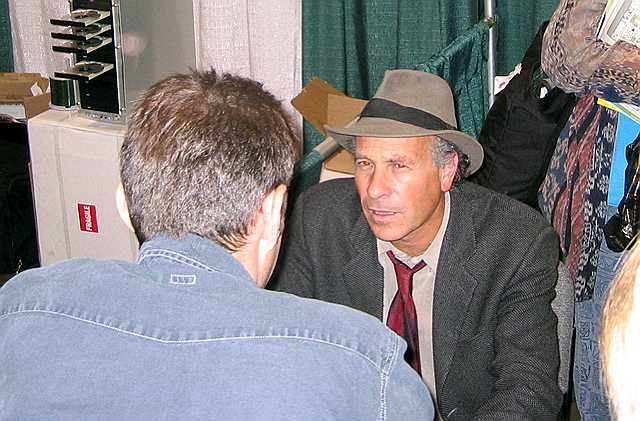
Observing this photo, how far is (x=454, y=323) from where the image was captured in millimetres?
1935

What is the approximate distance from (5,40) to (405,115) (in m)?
2.46

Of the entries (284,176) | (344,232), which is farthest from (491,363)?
(284,176)

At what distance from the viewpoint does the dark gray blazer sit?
183 cm

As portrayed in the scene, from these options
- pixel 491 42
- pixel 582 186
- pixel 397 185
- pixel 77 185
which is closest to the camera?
pixel 397 185

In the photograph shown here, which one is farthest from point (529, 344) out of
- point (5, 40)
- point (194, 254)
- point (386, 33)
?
point (5, 40)

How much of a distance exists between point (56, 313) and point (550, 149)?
158 centimetres

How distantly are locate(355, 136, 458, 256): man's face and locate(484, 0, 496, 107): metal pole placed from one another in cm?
85

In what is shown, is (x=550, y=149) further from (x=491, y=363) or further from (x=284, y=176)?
(x=284, y=176)

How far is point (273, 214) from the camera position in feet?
4.08

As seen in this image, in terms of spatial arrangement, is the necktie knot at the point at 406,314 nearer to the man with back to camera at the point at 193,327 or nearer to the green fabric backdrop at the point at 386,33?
the man with back to camera at the point at 193,327

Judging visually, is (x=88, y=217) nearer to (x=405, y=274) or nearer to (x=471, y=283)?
(x=405, y=274)

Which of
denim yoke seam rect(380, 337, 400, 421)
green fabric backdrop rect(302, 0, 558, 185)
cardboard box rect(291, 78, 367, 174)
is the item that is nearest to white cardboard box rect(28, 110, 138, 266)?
cardboard box rect(291, 78, 367, 174)

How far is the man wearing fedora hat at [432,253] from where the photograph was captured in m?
1.91

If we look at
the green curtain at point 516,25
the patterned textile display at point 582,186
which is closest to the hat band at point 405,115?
the patterned textile display at point 582,186
